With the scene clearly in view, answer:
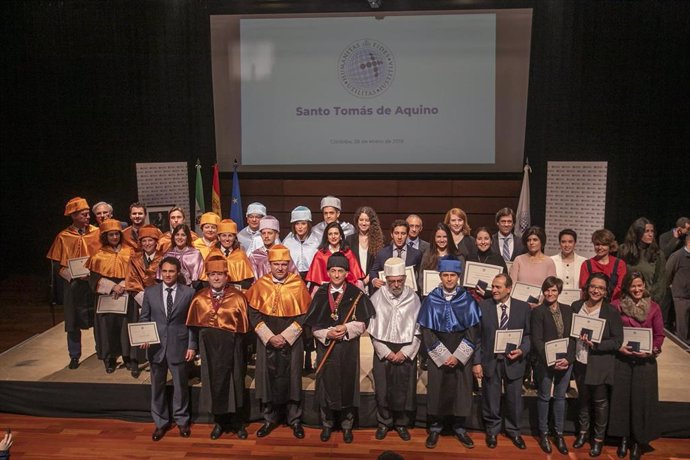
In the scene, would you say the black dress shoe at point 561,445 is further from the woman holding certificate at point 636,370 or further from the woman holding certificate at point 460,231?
the woman holding certificate at point 460,231

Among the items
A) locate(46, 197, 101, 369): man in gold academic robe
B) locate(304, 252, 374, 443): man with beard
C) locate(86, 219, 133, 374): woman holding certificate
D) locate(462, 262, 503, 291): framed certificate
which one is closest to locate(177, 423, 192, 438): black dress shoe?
locate(86, 219, 133, 374): woman holding certificate

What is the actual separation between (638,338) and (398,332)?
68.3 inches

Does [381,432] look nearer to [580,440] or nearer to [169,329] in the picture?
[580,440]

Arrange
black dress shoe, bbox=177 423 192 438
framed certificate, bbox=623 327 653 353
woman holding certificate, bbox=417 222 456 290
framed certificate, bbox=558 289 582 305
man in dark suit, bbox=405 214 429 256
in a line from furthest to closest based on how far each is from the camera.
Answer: man in dark suit, bbox=405 214 429 256
woman holding certificate, bbox=417 222 456 290
black dress shoe, bbox=177 423 192 438
framed certificate, bbox=558 289 582 305
framed certificate, bbox=623 327 653 353

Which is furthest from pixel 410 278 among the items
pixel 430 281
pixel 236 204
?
pixel 236 204

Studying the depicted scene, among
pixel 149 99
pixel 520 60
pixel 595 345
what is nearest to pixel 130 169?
pixel 149 99

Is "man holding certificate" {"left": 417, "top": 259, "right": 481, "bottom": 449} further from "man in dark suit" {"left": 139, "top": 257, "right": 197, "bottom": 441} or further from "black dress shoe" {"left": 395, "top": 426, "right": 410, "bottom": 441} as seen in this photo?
"man in dark suit" {"left": 139, "top": 257, "right": 197, "bottom": 441}

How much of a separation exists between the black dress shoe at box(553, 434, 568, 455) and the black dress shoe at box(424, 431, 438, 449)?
36.5 inches

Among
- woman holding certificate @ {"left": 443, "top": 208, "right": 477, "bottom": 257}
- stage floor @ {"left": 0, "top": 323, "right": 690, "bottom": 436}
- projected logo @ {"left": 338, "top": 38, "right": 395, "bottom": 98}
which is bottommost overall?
stage floor @ {"left": 0, "top": 323, "right": 690, "bottom": 436}

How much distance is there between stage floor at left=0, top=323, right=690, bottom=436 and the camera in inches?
209

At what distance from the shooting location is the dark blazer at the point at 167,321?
16.8ft

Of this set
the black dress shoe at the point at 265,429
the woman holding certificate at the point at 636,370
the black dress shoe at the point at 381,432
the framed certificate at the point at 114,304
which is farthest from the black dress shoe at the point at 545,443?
the framed certificate at the point at 114,304

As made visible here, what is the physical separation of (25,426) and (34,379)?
0.41 m

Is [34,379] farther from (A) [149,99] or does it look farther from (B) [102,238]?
(A) [149,99]
